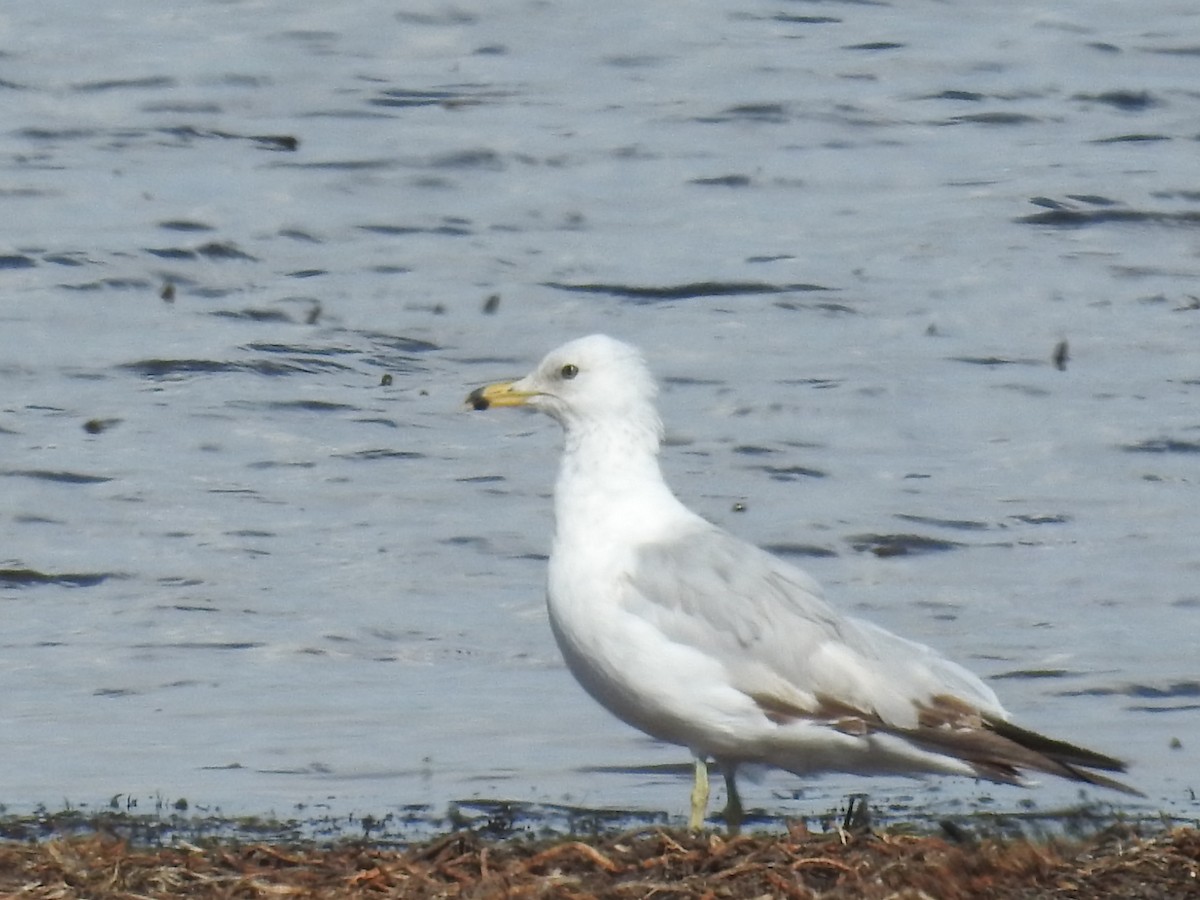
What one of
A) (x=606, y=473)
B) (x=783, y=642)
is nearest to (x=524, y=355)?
(x=606, y=473)

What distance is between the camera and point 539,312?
43.7 feet

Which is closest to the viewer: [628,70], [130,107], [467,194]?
[467,194]

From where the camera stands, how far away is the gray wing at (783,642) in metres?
6.55

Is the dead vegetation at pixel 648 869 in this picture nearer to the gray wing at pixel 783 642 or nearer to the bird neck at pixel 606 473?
the gray wing at pixel 783 642

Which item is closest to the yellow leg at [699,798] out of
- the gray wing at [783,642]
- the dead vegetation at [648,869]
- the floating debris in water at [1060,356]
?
the gray wing at [783,642]

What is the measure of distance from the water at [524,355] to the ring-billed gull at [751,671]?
3.03 feet

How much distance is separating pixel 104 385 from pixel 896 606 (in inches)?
178

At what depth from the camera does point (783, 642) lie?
663cm

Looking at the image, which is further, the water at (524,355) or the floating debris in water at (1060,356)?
the floating debris in water at (1060,356)

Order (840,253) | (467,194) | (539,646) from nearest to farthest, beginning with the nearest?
1. (539,646)
2. (840,253)
3. (467,194)

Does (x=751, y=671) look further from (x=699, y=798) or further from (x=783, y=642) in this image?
(x=699, y=798)

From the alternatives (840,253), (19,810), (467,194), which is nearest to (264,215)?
(467,194)

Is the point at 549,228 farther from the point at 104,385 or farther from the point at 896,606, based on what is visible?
the point at 896,606

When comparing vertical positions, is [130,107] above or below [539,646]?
above
